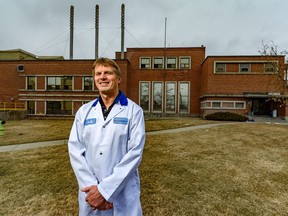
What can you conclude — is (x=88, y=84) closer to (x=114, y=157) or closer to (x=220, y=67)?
(x=220, y=67)

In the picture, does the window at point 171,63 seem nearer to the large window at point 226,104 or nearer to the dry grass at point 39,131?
the large window at point 226,104

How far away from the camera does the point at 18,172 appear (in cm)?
537

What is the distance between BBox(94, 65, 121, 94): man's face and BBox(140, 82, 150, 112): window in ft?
92.3

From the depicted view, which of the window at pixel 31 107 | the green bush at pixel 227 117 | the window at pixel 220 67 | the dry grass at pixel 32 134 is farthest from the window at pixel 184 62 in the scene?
the window at pixel 31 107

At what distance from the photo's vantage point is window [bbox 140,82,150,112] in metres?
30.4

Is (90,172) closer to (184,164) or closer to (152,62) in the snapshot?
(184,164)

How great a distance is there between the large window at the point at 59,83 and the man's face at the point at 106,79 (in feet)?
95.8

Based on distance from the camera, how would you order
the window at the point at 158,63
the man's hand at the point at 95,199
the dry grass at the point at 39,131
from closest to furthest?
the man's hand at the point at 95,199
the dry grass at the point at 39,131
the window at the point at 158,63

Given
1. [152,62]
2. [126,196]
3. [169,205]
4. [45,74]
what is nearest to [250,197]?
[169,205]

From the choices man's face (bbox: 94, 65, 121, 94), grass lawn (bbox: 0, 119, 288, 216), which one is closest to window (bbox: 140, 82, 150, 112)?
grass lawn (bbox: 0, 119, 288, 216)

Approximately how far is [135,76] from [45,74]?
1426 cm

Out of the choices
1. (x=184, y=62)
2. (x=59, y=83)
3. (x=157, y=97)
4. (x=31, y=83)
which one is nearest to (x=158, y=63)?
(x=184, y=62)

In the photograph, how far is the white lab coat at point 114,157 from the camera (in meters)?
1.95

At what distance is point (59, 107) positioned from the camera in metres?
Answer: 28.8
